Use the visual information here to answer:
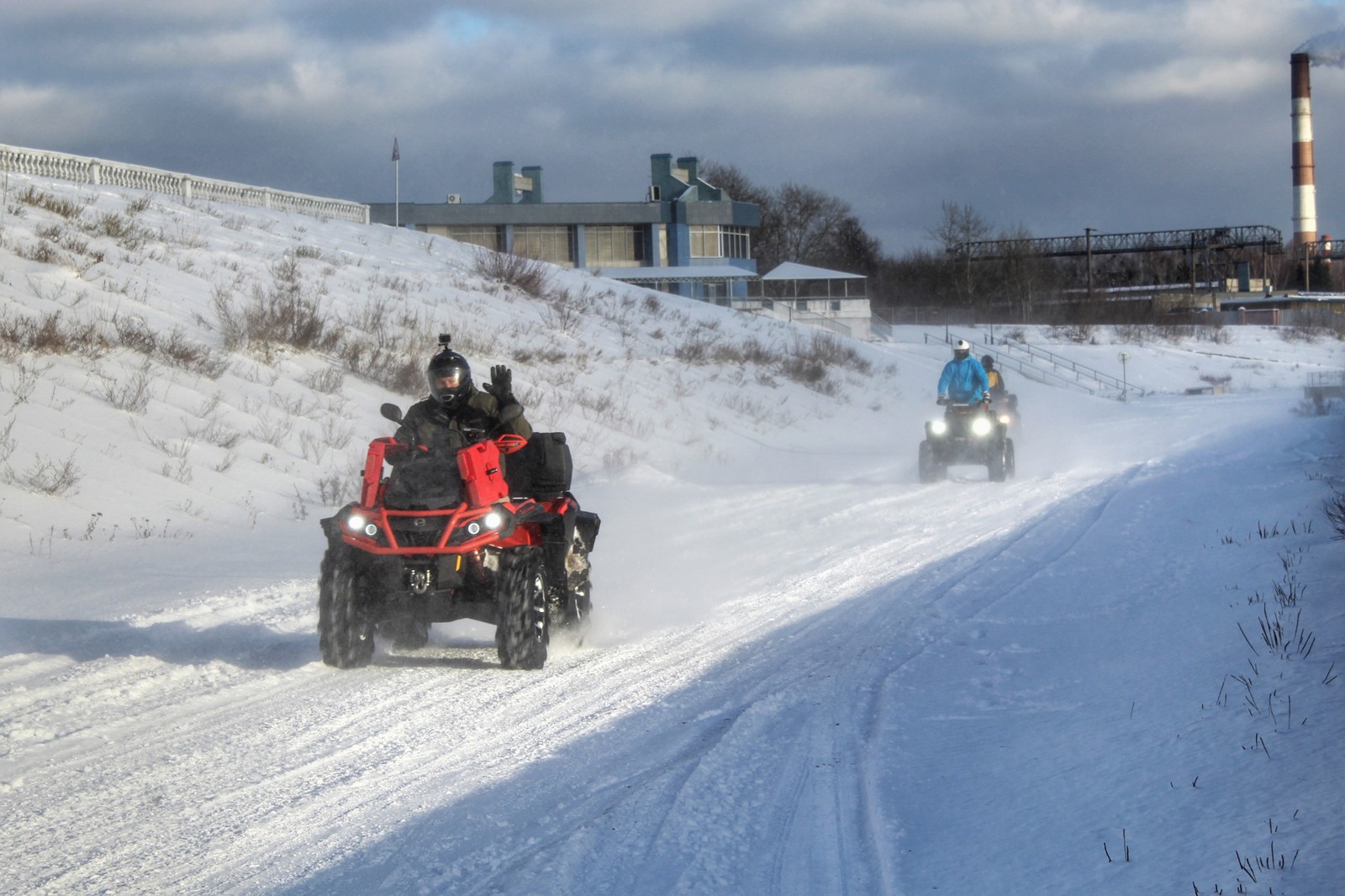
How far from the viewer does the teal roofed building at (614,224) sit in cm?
8119

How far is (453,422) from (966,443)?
1169cm

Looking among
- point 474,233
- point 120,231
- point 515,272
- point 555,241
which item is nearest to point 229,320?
point 120,231

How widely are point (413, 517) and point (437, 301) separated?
23.3 metres

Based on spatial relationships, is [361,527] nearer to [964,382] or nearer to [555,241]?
[964,382]

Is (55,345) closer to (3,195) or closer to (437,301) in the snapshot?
(3,195)

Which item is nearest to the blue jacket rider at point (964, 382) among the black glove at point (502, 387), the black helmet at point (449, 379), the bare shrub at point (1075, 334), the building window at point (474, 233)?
the black glove at point (502, 387)

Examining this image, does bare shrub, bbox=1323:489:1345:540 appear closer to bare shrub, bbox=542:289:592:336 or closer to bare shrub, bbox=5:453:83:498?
bare shrub, bbox=5:453:83:498

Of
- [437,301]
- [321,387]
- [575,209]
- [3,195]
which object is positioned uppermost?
[575,209]

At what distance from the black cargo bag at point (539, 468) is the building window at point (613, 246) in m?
77.4

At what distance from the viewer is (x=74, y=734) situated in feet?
19.7

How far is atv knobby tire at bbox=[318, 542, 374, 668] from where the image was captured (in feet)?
23.5

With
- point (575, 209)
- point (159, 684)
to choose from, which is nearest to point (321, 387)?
point (159, 684)

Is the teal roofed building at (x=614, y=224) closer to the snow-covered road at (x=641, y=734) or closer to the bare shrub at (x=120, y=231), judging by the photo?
the bare shrub at (x=120, y=231)

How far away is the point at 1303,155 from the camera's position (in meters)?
75.0
